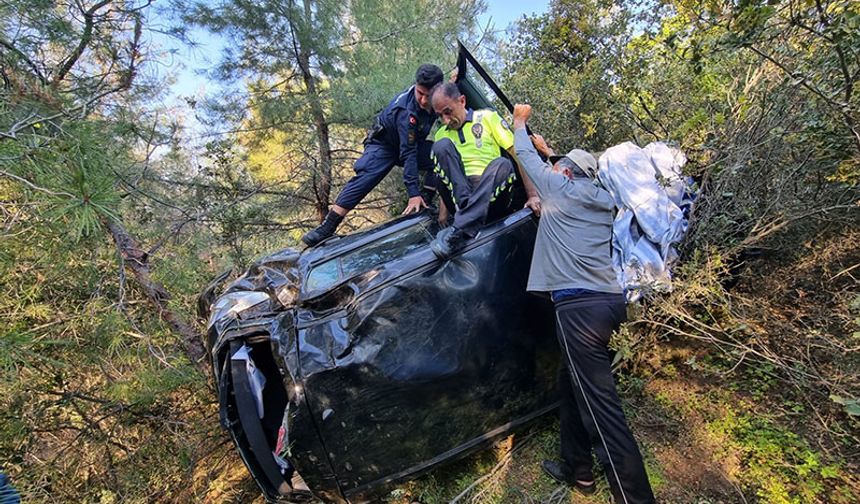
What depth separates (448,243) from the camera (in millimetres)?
2121

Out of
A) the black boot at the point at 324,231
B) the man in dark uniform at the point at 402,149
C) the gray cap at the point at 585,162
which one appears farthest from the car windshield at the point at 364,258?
the black boot at the point at 324,231

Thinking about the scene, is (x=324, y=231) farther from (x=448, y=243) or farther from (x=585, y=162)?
(x=585, y=162)

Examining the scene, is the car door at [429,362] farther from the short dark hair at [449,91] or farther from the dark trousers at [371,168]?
the dark trousers at [371,168]

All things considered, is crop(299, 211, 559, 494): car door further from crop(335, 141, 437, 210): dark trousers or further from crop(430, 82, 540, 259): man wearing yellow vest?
crop(335, 141, 437, 210): dark trousers

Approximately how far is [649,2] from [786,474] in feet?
17.9

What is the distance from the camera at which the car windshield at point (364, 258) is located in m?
2.25

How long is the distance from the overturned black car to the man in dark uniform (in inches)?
51.9

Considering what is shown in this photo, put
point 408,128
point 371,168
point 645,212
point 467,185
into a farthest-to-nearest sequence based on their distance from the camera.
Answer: point 371,168 < point 408,128 < point 467,185 < point 645,212

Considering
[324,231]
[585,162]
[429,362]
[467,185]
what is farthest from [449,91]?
[429,362]

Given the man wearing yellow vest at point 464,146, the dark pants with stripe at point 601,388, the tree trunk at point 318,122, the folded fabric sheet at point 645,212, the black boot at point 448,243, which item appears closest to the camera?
the dark pants with stripe at point 601,388

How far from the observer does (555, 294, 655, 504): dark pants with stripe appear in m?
1.89

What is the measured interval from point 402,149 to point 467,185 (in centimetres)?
107

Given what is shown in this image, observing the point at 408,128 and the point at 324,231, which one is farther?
the point at 324,231

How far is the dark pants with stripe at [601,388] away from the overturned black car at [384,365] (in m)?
0.26
